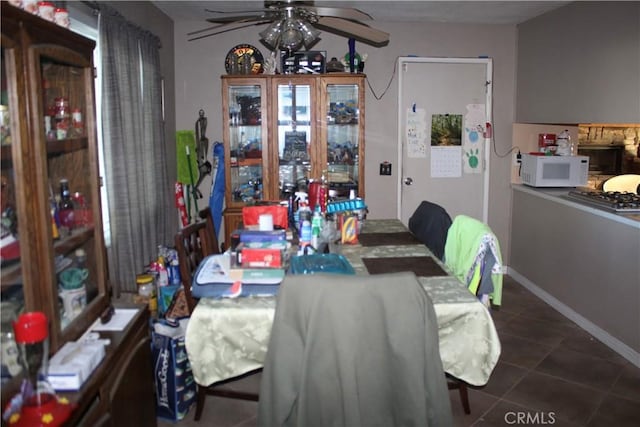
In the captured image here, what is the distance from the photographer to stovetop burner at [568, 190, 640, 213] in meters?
3.44

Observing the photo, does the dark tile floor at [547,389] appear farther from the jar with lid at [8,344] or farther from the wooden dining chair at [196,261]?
the jar with lid at [8,344]

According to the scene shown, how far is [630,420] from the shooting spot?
267cm

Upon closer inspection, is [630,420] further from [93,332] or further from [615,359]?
[93,332]

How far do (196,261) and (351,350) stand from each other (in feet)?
4.19

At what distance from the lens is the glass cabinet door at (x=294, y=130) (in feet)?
14.9

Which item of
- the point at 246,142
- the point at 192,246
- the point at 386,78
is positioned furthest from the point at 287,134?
the point at 192,246

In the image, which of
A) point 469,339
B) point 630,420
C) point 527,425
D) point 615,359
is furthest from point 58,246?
point 615,359

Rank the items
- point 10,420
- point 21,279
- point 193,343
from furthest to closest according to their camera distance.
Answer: point 193,343, point 21,279, point 10,420

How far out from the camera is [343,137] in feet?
15.5

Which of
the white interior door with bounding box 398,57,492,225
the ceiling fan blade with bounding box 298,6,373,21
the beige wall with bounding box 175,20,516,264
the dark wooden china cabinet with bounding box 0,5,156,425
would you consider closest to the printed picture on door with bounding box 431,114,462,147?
the white interior door with bounding box 398,57,492,225

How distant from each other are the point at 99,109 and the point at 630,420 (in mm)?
3258

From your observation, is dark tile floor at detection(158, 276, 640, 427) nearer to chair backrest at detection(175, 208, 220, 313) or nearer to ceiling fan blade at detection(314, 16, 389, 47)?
chair backrest at detection(175, 208, 220, 313)

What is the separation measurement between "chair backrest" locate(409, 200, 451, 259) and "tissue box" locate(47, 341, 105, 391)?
1.96 m

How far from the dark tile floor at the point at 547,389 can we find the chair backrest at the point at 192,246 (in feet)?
1.96
